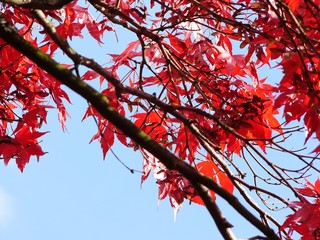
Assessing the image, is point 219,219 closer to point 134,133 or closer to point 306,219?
point 134,133

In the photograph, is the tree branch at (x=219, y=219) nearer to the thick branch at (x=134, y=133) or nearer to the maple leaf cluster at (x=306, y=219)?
the thick branch at (x=134, y=133)

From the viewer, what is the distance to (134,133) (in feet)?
3.98

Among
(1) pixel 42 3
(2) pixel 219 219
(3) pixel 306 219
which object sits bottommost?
(2) pixel 219 219

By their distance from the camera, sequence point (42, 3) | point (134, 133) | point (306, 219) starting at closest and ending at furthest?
1. point (134, 133)
2. point (42, 3)
3. point (306, 219)

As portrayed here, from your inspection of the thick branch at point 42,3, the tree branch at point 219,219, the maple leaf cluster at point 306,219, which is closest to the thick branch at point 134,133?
the tree branch at point 219,219

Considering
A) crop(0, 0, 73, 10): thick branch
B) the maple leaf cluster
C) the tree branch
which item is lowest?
the tree branch

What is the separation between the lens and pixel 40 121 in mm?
2268

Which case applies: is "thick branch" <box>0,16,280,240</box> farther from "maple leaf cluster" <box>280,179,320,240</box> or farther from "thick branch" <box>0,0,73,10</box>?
"maple leaf cluster" <box>280,179,320,240</box>

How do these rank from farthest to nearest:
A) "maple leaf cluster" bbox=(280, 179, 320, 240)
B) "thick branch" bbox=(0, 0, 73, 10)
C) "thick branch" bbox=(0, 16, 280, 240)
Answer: "maple leaf cluster" bbox=(280, 179, 320, 240) < "thick branch" bbox=(0, 0, 73, 10) < "thick branch" bbox=(0, 16, 280, 240)

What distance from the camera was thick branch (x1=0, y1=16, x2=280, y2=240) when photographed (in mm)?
1167

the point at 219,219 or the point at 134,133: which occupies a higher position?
the point at 134,133

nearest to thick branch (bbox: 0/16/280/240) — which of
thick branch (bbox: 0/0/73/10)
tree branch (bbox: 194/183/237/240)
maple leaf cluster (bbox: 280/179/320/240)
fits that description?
tree branch (bbox: 194/183/237/240)

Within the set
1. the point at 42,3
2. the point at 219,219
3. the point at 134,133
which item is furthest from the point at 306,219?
the point at 42,3

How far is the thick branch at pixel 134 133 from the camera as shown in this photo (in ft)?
3.83
